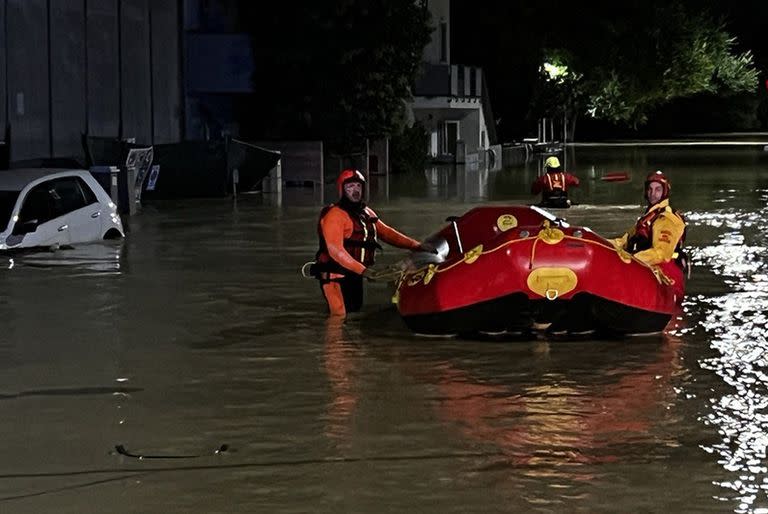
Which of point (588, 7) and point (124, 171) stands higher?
point (588, 7)

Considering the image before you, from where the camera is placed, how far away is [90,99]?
3884 cm

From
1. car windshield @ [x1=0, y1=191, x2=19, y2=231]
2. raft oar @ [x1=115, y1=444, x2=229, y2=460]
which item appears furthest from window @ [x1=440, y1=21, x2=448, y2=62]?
raft oar @ [x1=115, y1=444, x2=229, y2=460]

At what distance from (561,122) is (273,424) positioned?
90351mm

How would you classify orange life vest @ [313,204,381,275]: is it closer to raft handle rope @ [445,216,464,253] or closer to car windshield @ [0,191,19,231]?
raft handle rope @ [445,216,464,253]

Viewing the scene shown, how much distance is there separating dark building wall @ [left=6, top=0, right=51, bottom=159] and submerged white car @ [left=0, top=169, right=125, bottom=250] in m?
9.33

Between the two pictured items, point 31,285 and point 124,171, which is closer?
point 31,285

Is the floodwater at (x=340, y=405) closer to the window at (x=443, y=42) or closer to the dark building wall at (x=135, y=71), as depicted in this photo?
the dark building wall at (x=135, y=71)

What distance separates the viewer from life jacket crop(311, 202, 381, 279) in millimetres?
16094

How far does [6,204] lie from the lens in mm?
23656

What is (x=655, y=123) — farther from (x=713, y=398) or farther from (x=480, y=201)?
(x=713, y=398)

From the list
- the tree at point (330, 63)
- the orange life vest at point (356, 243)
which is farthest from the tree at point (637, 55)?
the orange life vest at point (356, 243)

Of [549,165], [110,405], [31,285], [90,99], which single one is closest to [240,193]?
[90,99]

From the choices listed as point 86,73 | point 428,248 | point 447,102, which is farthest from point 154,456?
point 447,102

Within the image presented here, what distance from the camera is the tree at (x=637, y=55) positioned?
86.4 meters
